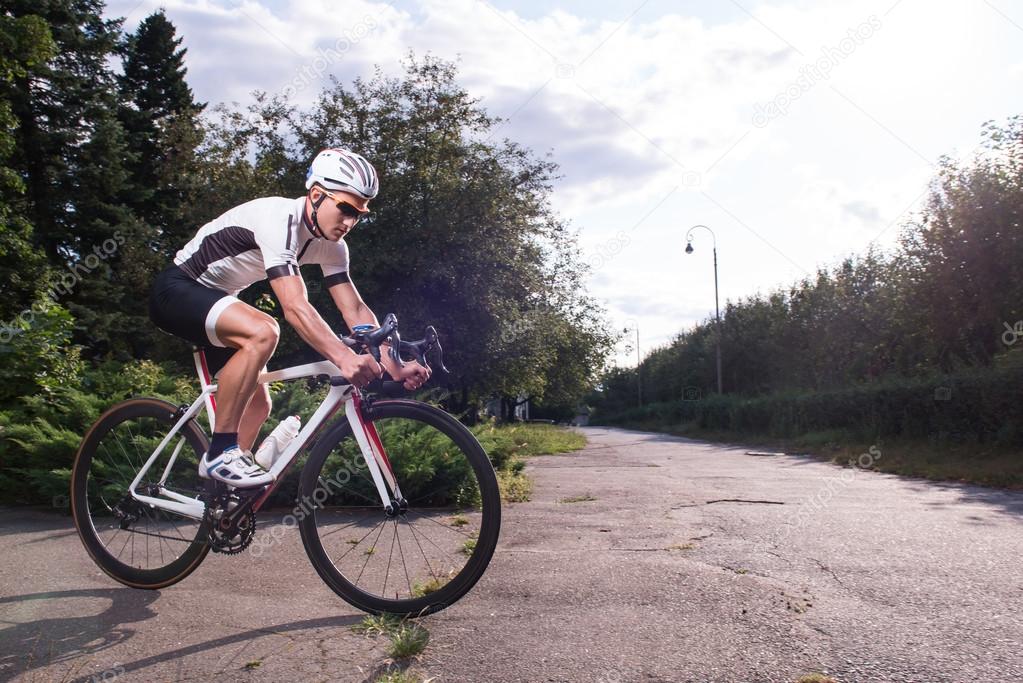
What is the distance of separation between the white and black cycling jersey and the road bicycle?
428 millimetres

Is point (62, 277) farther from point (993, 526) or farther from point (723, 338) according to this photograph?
point (723, 338)

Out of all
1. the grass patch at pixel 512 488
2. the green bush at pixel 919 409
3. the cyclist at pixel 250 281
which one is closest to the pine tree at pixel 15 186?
the grass patch at pixel 512 488

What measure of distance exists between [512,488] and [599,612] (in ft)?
14.1

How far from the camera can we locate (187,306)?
11.4 feet

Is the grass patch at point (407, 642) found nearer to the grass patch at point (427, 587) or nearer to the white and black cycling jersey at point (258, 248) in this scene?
the grass patch at point (427, 587)

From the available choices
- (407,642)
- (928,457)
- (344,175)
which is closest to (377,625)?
(407,642)

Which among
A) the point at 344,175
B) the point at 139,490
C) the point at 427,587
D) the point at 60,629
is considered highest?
the point at 344,175

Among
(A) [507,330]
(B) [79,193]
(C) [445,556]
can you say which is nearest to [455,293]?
(A) [507,330]

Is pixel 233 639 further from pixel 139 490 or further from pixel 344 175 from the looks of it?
pixel 344 175

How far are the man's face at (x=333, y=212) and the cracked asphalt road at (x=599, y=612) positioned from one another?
1581 millimetres

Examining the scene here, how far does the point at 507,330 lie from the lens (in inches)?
1054

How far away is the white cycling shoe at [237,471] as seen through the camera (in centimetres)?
326

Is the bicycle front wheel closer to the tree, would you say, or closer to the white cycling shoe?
the white cycling shoe

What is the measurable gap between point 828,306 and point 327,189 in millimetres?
38342
